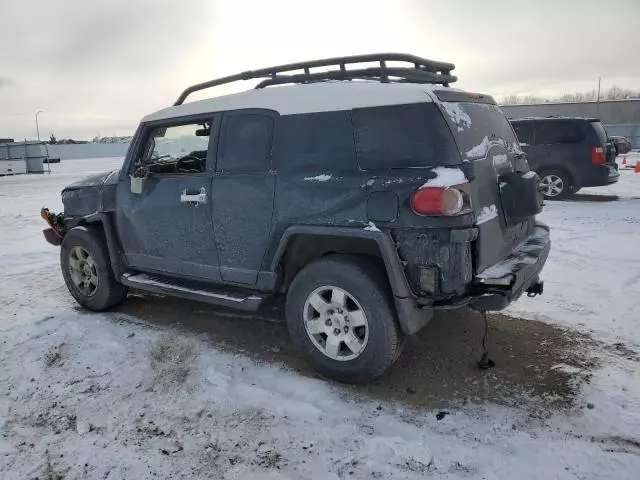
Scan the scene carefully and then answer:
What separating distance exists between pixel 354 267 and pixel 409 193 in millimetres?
608

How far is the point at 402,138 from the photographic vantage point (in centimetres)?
326

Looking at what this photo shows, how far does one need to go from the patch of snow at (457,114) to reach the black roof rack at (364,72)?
0.51 metres

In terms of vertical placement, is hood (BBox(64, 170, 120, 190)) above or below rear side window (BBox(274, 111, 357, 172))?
below

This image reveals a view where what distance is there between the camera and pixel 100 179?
507 cm

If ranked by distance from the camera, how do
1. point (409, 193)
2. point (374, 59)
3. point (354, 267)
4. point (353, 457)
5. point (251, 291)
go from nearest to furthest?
point (353, 457) → point (409, 193) → point (354, 267) → point (374, 59) → point (251, 291)

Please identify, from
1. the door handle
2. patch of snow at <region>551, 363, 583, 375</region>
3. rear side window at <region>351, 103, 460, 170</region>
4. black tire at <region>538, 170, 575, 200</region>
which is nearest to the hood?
the door handle

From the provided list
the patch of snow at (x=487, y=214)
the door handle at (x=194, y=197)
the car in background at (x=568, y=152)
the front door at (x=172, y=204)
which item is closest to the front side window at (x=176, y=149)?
the front door at (x=172, y=204)

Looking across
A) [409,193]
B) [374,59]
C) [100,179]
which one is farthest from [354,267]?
[100,179]

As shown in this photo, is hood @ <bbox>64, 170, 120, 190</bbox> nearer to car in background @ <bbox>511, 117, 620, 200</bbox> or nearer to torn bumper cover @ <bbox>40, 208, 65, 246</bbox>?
torn bumper cover @ <bbox>40, 208, 65, 246</bbox>

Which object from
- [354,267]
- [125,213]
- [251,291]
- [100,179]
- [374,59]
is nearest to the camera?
[354,267]

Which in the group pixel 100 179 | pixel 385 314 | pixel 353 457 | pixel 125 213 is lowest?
pixel 353 457

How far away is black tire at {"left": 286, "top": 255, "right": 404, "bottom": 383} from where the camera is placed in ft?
10.7

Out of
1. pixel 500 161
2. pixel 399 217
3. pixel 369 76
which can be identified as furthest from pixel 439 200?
pixel 369 76

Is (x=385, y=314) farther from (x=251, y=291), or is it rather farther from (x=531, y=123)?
(x=531, y=123)
